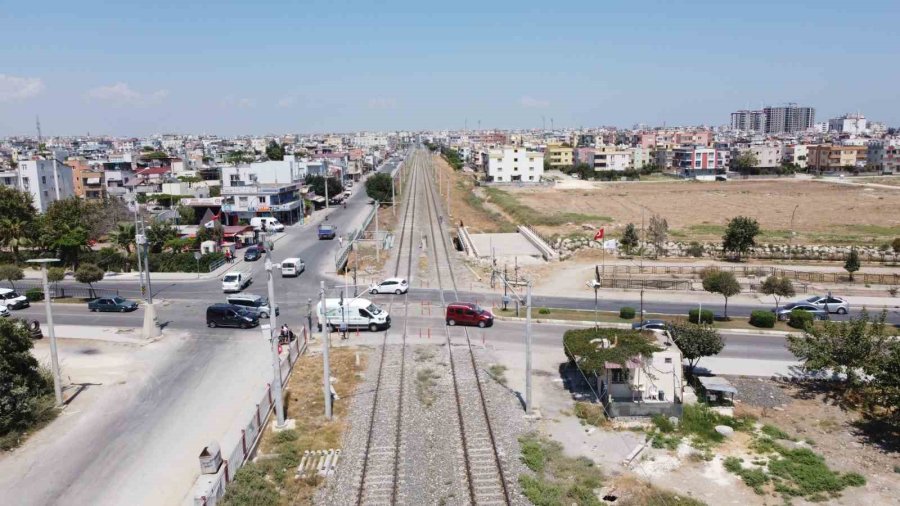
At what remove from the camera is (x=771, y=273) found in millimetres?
45531

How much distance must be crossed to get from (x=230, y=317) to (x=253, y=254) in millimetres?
20077

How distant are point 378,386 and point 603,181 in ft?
428

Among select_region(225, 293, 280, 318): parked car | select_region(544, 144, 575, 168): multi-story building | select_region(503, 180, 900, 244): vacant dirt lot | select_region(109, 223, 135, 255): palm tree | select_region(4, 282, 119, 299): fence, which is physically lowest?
select_region(503, 180, 900, 244): vacant dirt lot

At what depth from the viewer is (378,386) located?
2509 centimetres

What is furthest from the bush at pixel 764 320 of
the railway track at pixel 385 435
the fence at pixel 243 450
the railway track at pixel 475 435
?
the fence at pixel 243 450

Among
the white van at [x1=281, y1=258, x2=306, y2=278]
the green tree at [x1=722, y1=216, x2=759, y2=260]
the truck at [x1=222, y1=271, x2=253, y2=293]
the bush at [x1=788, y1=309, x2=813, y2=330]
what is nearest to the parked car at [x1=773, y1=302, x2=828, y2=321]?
the bush at [x1=788, y1=309, x2=813, y2=330]

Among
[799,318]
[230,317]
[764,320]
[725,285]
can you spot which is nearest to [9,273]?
[230,317]

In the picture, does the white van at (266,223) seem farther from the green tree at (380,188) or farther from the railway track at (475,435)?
the railway track at (475,435)

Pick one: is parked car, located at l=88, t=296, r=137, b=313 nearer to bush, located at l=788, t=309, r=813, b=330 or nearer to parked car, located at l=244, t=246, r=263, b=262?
parked car, located at l=244, t=246, r=263, b=262

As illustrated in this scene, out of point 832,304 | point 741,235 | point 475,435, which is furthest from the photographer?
point 741,235

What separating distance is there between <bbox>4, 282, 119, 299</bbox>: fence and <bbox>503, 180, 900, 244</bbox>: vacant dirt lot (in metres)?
44.0

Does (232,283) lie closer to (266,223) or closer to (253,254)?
(253,254)

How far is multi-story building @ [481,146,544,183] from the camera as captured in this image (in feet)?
439

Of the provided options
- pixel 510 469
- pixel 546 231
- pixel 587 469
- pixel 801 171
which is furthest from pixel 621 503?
pixel 801 171
